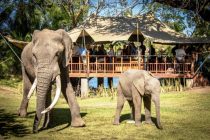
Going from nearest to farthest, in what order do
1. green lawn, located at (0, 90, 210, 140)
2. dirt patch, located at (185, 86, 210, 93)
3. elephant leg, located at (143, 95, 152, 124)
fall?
green lawn, located at (0, 90, 210, 140)
elephant leg, located at (143, 95, 152, 124)
dirt patch, located at (185, 86, 210, 93)

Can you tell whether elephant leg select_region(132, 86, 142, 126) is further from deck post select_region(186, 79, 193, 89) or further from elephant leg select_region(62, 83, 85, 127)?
deck post select_region(186, 79, 193, 89)

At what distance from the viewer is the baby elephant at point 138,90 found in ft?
38.6

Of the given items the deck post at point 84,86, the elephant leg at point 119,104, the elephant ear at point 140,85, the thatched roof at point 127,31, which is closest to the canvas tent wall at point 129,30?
the thatched roof at point 127,31

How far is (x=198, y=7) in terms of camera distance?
23.0 metres

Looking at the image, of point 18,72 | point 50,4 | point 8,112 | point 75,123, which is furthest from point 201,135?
point 50,4

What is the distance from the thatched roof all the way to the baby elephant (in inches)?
445

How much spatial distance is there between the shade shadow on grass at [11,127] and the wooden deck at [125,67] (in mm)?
10459

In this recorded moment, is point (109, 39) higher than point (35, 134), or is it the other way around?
point (109, 39)

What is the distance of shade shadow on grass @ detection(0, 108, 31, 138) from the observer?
36.7 feet

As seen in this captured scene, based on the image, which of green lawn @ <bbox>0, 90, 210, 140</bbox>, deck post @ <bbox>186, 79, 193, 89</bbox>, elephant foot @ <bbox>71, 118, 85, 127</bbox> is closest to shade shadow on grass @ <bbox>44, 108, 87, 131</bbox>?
green lawn @ <bbox>0, 90, 210, 140</bbox>

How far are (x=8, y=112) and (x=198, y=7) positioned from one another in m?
12.1

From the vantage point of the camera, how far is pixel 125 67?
24.8 metres

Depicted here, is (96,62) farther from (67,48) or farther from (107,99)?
(67,48)

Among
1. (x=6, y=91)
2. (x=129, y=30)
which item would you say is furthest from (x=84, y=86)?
(x=6, y=91)
